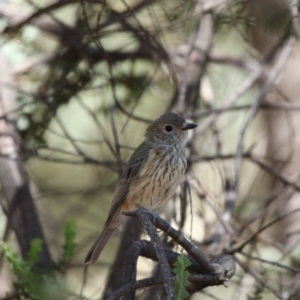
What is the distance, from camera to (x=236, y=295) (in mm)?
5000

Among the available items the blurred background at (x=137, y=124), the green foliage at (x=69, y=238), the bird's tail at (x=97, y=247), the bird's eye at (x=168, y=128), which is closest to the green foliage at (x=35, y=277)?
the green foliage at (x=69, y=238)

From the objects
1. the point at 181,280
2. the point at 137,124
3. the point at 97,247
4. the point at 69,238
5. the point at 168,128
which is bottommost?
the point at 181,280

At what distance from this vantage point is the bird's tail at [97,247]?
4246 mm

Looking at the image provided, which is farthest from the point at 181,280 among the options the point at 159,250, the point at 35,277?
the point at 35,277

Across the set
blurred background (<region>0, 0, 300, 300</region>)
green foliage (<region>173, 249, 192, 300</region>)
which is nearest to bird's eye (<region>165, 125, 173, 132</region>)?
blurred background (<region>0, 0, 300, 300</region>)

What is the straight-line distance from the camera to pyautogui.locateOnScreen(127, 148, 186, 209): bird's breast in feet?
15.0

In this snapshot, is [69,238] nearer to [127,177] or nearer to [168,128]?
[127,177]

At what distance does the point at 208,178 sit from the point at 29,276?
4.18 m

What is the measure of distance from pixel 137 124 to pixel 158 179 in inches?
60.3

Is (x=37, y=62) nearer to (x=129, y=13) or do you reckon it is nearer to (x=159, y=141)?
(x=159, y=141)

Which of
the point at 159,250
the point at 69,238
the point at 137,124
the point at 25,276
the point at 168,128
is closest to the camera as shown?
the point at 25,276

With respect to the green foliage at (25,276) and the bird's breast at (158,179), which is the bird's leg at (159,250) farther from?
the bird's breast at (158,179)

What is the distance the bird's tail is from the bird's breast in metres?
0.26

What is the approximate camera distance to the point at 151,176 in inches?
186
